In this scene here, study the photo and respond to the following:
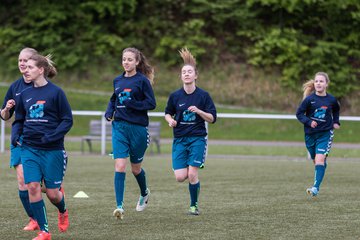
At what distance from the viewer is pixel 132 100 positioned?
34.0 ft

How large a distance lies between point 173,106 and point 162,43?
1002 inches

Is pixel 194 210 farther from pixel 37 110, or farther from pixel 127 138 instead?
pixel 37 110

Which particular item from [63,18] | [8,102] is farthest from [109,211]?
[63,18]

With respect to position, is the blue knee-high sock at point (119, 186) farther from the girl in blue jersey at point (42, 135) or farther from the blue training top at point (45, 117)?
the blue training top at point (45, 117)

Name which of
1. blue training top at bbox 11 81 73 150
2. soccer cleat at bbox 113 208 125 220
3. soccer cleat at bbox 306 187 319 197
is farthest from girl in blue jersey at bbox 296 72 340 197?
blue training top at bbox 11 81 73 150

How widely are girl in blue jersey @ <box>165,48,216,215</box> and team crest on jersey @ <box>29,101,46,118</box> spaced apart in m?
2.62

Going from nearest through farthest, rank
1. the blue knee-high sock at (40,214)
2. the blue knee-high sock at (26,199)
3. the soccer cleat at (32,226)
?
the blue knee-high sock at (40,214)
the soccer cleat at (32,226)
the blue knee-high sock at (26,199)

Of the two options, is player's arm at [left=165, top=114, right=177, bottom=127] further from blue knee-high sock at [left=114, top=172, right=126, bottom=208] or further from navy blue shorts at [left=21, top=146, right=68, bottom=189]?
navy blue shorts at [left=21, top=146, right=68, bottom=189]

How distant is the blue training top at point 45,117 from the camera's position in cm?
826

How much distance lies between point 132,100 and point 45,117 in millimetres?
2187

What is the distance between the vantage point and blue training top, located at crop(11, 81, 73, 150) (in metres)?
8.26

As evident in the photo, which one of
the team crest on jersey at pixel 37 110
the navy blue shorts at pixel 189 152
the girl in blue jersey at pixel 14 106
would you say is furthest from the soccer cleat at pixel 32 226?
the navy blue shorts at pixel 189 152

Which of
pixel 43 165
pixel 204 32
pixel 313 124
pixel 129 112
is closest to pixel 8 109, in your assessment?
pixel 43 165

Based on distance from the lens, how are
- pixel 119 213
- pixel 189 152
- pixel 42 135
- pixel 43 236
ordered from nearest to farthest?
pixel 43 236, pixel 42 135, pixel 119 213, pixel 189 152
